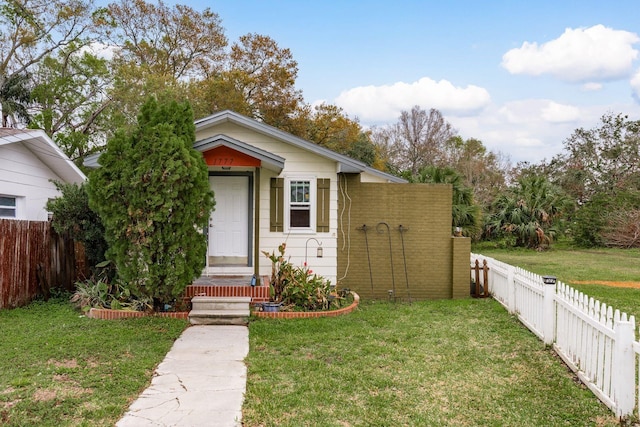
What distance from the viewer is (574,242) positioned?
2567 cm

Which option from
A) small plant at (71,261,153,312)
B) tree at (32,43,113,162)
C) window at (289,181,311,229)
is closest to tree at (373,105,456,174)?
tree at (32,43,113,162)

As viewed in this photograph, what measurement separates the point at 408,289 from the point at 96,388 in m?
7.49

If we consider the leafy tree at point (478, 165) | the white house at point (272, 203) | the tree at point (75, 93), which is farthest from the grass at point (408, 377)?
the leafy tree at point (478, 165)

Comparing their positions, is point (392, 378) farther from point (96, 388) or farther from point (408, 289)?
point (408, 289)

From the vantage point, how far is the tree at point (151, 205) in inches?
320

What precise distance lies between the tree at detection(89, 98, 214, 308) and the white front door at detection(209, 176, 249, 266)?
6.75 feet

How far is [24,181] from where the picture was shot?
11.5 m

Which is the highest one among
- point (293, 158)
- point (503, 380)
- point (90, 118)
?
point (90, 118)

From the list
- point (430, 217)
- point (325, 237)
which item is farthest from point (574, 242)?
point (325, 237)

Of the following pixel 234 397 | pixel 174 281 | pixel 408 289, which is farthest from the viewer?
pixel 408 289

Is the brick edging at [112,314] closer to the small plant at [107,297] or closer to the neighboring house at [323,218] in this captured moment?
the small plant at [107,297]

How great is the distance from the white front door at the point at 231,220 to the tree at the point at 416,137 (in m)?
29.5

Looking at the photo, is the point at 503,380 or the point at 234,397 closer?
the point at 234,397

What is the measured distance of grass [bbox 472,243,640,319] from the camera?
398 inches
